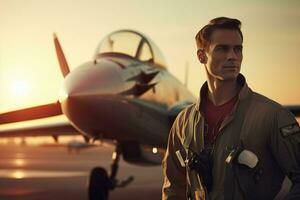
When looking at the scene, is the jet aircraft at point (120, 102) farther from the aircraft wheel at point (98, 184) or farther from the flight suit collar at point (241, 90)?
the flight suit collar at point (241, 90)

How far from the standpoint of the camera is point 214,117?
228 centimetres

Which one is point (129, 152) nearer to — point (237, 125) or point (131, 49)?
point (131, 49)

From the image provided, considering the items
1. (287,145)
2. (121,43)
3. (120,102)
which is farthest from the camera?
(121,43)

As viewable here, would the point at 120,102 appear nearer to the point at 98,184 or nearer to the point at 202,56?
the point at 98,184

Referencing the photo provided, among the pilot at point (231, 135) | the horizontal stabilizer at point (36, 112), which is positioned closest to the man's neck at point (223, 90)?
the pilot at point (231, 135)

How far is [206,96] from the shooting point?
2383 millimetres

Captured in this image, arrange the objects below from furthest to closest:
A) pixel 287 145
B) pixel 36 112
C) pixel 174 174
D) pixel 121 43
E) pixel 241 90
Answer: pixel 121 43
pixel 36 112
pixel 174 174
pixel 241 90
pixel 287 145

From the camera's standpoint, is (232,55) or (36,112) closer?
(232,55)

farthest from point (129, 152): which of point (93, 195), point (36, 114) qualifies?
point (36, 114)

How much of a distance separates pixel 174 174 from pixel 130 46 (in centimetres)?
718

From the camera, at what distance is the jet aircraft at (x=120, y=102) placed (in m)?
8.05

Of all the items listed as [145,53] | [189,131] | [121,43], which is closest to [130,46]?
[121,43]

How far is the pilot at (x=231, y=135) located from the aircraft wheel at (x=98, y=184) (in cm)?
744

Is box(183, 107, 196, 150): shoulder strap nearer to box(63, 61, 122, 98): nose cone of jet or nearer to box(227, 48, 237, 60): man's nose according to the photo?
box(227, 48, 237, 60): man's nose
